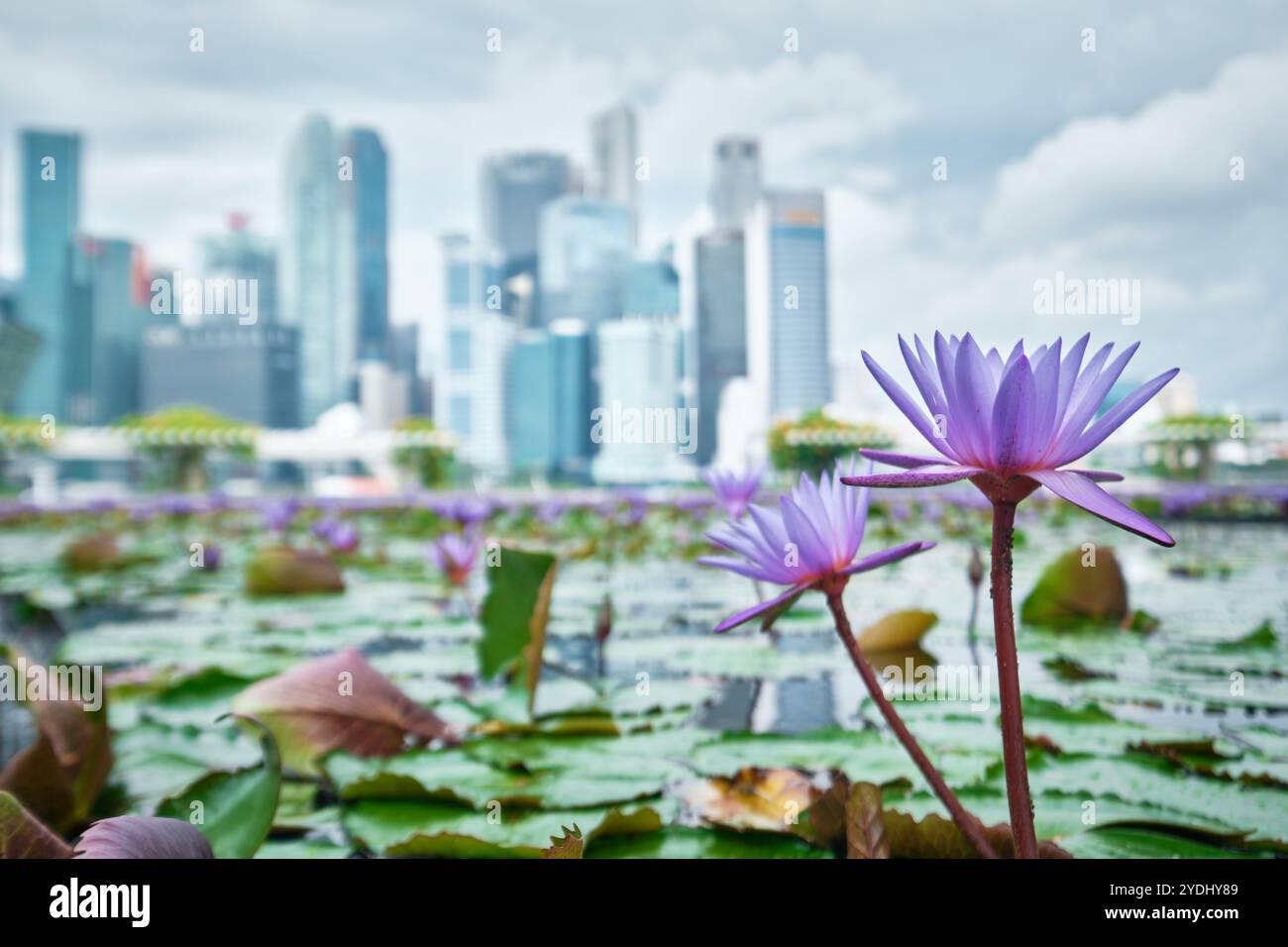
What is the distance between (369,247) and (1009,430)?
Answer: 58.5 metres

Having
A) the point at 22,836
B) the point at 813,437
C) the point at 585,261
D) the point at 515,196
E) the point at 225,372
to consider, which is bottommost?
the point at 22,836

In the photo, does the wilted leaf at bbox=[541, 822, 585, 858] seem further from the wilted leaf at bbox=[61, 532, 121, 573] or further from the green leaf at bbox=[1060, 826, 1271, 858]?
the wilted leaf at bbox=[61, 532, 121, 573]

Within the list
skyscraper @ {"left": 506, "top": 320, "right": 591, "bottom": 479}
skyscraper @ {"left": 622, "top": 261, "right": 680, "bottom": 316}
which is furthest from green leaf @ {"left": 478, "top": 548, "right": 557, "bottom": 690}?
skyscraper @ {"left": 506, "top": 320, "right": 591, "bottom": 479}

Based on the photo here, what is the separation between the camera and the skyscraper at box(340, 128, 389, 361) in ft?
154

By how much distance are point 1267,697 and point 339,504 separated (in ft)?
20.5

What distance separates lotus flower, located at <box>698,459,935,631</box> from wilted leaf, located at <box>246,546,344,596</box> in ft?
5.78

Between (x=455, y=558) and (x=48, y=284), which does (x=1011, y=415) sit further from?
(x=48, y=284)

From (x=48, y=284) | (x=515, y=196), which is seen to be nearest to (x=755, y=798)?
(x=515, y=196)

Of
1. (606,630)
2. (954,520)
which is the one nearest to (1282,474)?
(954,520)

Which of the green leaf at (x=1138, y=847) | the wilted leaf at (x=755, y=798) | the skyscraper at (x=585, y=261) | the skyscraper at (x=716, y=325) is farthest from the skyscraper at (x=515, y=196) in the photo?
the green leaf at (x=1138, y=847)

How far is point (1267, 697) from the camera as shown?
845mm

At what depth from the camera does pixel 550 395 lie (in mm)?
7316

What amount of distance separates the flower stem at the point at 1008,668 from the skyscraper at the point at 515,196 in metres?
13.3

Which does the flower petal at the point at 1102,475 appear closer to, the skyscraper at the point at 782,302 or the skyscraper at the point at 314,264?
the skyscraper at the point at 782,302
